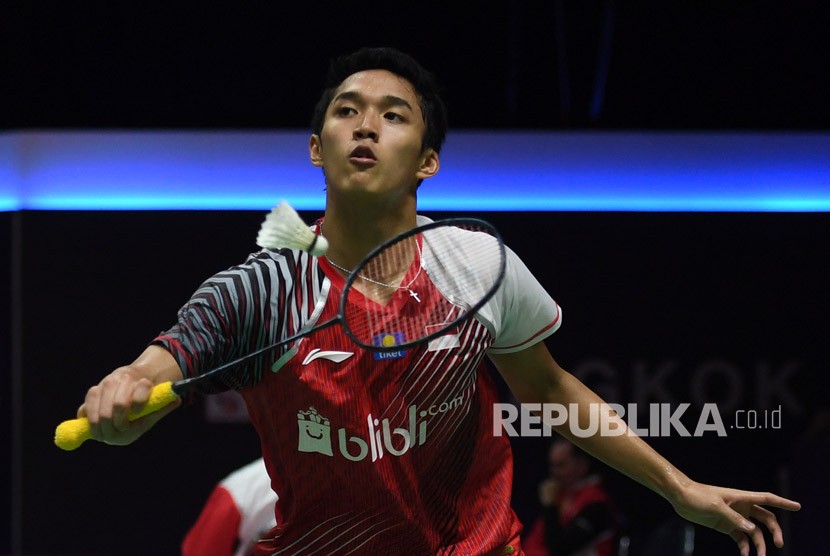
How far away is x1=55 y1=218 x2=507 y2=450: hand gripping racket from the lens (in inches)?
88.4

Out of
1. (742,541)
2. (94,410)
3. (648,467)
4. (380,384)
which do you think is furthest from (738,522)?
(94,410)

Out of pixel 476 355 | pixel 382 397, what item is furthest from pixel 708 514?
pixel 382 397

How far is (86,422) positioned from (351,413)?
589mm

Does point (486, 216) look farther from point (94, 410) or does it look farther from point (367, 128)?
point (94, 410)

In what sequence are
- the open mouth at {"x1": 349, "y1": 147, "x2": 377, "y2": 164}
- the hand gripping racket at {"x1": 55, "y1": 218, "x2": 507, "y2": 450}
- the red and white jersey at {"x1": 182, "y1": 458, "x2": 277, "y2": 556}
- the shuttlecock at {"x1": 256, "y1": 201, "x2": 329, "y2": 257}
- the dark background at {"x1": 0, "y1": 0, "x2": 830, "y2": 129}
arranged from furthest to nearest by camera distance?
the dark background at {"x1": 0, "y1": 0, "x2": 830, "y2": 129} < the red and white jersey at {"x1": 182, "y1": 458, "x2": 277, "y2": 556} < the open mouth at {"x1": 349, "y1": 147, "x2": 377, "y2": 164} < the hand gripping racket at {"x1": 55, "y1": 218, "x2": 507, "y2": 450} < the shuttlecock at {"x1": 256, "y1": 201, "x2": 329, "y2": 257}

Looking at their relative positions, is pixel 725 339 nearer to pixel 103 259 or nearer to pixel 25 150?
pixel 103 259

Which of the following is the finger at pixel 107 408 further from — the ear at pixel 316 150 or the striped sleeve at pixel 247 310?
the ear at pixel 316 150

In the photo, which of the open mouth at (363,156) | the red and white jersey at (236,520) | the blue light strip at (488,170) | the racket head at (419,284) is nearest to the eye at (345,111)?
the open mouth at (363,156)

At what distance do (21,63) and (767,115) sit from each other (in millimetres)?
3546

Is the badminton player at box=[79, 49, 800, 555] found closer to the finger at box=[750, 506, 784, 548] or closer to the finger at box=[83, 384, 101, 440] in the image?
the finger at box=[750, 506, 784, 548]

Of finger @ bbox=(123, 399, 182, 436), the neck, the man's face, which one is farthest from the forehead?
finger @ bbox=(123, 399, 182, 436)

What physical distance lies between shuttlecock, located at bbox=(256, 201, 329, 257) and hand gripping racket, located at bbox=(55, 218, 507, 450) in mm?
103

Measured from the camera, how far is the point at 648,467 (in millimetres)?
2498

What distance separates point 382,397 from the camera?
90.5 inches
